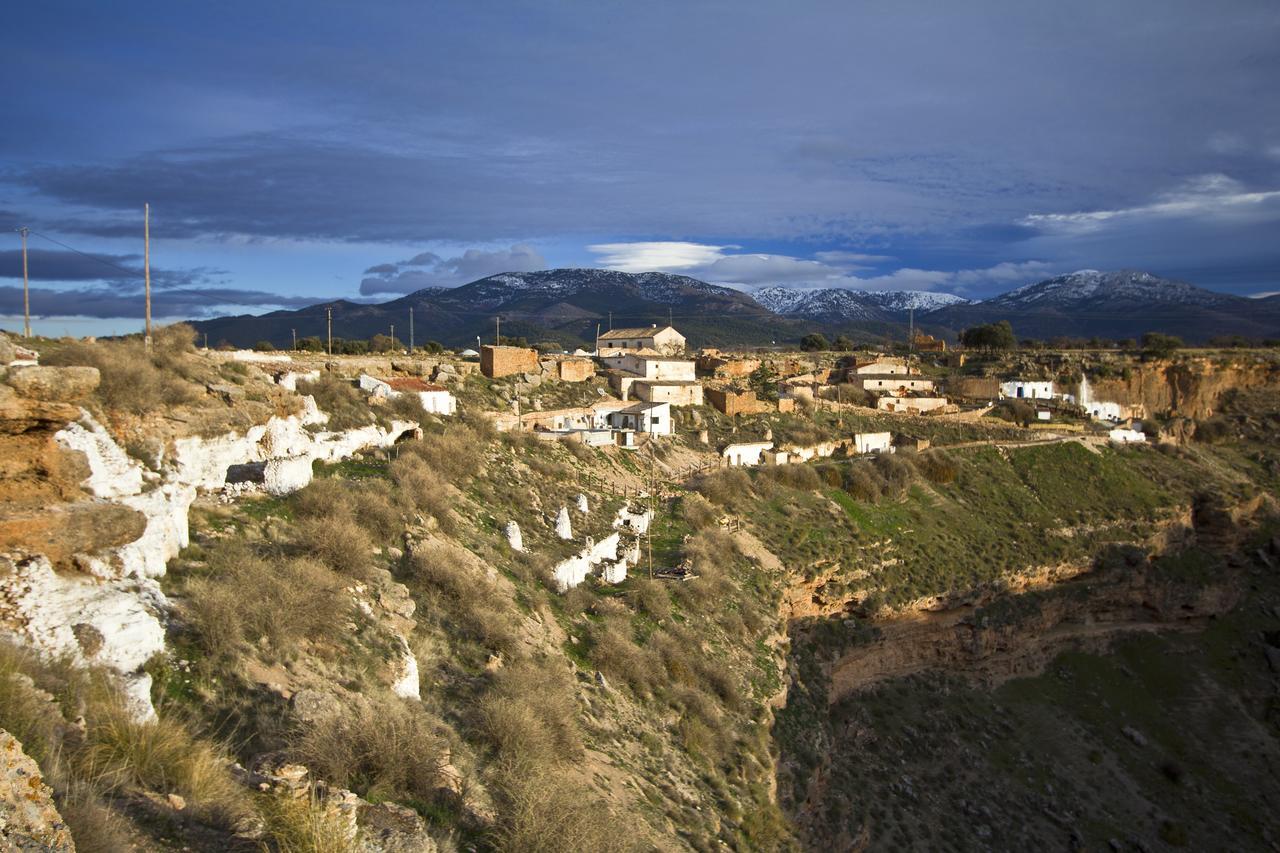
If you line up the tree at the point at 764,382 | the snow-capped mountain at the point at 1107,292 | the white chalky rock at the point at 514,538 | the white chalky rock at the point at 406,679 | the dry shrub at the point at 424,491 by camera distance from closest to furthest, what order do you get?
the white chalky rock at the point at 406,679, the dry shrub at the point at 424,491, the white chalky rock at the point at 514,538, the tree at the point at 764,382, the snow-capped mountain at the point at 1107,292

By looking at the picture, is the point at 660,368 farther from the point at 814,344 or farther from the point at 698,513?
the point at 814,344

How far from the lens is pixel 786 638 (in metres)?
19.5

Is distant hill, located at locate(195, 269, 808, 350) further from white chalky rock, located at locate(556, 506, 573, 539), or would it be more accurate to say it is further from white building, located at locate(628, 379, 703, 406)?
white chalky rock, located at locate(556, 506, 573, 539)

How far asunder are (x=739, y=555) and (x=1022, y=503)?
16.1 meters

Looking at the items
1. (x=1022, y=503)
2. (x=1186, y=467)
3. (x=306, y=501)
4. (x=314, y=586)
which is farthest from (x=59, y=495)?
(x=1186, y=467)

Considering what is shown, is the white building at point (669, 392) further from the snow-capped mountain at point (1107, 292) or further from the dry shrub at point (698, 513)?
the snow-capped mountain at point (1107, 292)

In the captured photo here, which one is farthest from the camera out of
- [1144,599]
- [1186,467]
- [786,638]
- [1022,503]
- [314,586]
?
[1186,467]

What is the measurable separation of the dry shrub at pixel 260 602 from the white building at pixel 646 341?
3995 cm

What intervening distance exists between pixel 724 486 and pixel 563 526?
9475 mm

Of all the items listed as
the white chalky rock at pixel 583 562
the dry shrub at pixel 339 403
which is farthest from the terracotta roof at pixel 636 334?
the white chalky rock at pixel 583 562

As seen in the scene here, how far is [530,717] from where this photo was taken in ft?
27.9

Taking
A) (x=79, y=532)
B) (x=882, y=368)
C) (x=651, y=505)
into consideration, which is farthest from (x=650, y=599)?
(x=882, y=368)

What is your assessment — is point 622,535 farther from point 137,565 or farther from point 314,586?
point 137,565

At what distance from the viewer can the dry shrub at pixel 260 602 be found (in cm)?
750
